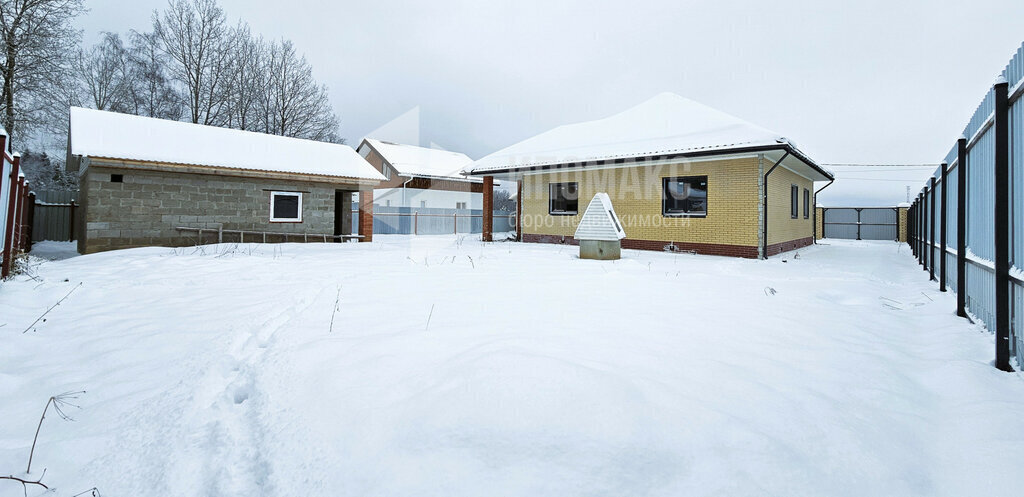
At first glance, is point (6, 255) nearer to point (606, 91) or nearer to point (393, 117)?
point (606, 91)

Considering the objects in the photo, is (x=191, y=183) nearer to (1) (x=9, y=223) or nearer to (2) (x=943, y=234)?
(1) (x=9, y=223)

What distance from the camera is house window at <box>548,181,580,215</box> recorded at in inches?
600

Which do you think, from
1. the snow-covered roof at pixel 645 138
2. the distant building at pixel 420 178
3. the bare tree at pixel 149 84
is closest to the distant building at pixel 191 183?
the snow-covered roof at pixel 645 138

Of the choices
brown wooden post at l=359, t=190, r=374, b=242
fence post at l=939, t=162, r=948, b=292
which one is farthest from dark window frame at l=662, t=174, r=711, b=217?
brown wooden post at l=359, t=190, r=374, b=242

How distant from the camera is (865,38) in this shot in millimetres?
13555

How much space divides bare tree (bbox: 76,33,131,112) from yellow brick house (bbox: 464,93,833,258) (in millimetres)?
19077

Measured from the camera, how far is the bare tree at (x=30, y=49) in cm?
1531

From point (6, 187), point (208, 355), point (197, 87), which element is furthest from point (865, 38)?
point (197, 87)

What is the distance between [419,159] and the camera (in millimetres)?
30594

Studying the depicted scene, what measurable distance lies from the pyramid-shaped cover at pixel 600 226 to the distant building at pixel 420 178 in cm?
1791

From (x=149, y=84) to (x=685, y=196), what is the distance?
2548 centimetres

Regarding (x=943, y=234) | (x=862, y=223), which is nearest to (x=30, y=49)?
(x=943, y=234)

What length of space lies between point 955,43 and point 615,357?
699 inches

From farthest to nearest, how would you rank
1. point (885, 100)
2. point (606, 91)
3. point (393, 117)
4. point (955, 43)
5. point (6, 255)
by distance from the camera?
point (393, 117) → point (606, 91) → point (885, 100) → point (955, 43) → point (6, 255)
